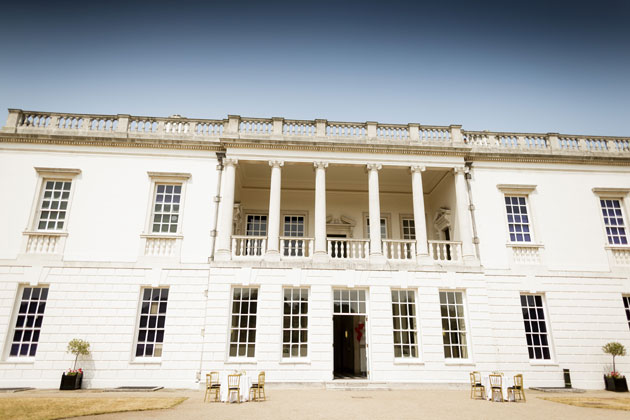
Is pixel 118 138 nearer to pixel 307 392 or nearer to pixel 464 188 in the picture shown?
pixel 307 392

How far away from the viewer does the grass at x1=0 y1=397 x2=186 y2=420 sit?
738 cm

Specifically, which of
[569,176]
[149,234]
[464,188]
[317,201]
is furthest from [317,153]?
[569,176]

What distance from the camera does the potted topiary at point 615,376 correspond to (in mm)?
12098

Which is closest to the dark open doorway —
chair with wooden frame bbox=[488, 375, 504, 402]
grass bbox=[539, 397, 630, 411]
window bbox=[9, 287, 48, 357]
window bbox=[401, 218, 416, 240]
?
window bbox=[401, 218, 416, 240]

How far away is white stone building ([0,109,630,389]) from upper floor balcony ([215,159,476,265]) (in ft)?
0.35

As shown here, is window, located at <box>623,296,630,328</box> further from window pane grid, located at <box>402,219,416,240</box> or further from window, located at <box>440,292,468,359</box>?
window pane grid, located at <box>402,219,416,240</box>

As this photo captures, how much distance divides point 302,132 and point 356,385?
29.6ft

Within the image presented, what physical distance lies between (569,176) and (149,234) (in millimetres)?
15829

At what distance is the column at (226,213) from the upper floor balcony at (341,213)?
0.03m

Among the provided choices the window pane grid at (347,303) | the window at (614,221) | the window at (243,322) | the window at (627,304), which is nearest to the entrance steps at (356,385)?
the window pane grid at (347,303)

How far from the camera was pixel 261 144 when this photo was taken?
14.0 m

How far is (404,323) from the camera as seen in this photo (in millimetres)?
12766

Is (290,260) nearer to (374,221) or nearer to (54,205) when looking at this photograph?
(374,221)

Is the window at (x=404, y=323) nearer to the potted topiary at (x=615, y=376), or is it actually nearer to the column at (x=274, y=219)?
the column at (x=274, y=219)
